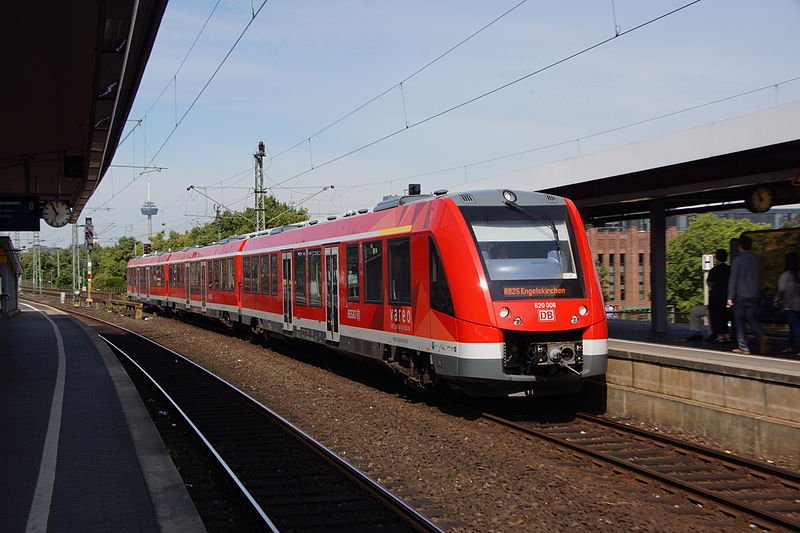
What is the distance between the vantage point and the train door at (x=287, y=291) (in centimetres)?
1683

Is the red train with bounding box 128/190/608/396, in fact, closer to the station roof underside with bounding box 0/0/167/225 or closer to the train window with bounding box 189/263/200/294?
the station roof underside with bounding box 0/0/167/225

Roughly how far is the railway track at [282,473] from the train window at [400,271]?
8.05 ft

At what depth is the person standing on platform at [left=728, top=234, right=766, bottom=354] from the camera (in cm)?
1042

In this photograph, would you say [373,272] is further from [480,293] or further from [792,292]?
[792,292]

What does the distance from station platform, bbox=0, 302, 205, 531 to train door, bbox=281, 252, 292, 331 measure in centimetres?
381

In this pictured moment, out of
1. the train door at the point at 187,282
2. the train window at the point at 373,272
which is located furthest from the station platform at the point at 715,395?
the train door at the point at 187,282

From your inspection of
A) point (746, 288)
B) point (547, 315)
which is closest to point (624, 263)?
point (746, 288)

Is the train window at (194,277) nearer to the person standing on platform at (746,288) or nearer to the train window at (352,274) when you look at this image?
the train window at (352,274)

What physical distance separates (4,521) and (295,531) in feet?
7.69

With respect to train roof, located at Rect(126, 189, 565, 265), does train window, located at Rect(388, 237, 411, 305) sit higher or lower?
lower

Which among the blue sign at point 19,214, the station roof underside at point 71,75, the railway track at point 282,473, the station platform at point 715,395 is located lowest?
the railway track at point 282,473

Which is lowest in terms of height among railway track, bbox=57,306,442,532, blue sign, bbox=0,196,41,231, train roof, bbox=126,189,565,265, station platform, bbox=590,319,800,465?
railway track, bbox=57,306,442,532

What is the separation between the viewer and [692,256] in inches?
2360

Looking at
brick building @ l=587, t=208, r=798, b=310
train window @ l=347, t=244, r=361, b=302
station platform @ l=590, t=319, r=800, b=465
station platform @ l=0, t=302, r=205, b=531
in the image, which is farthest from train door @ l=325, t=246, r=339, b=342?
brick building @ l=587, t=208, r=798, b=310
